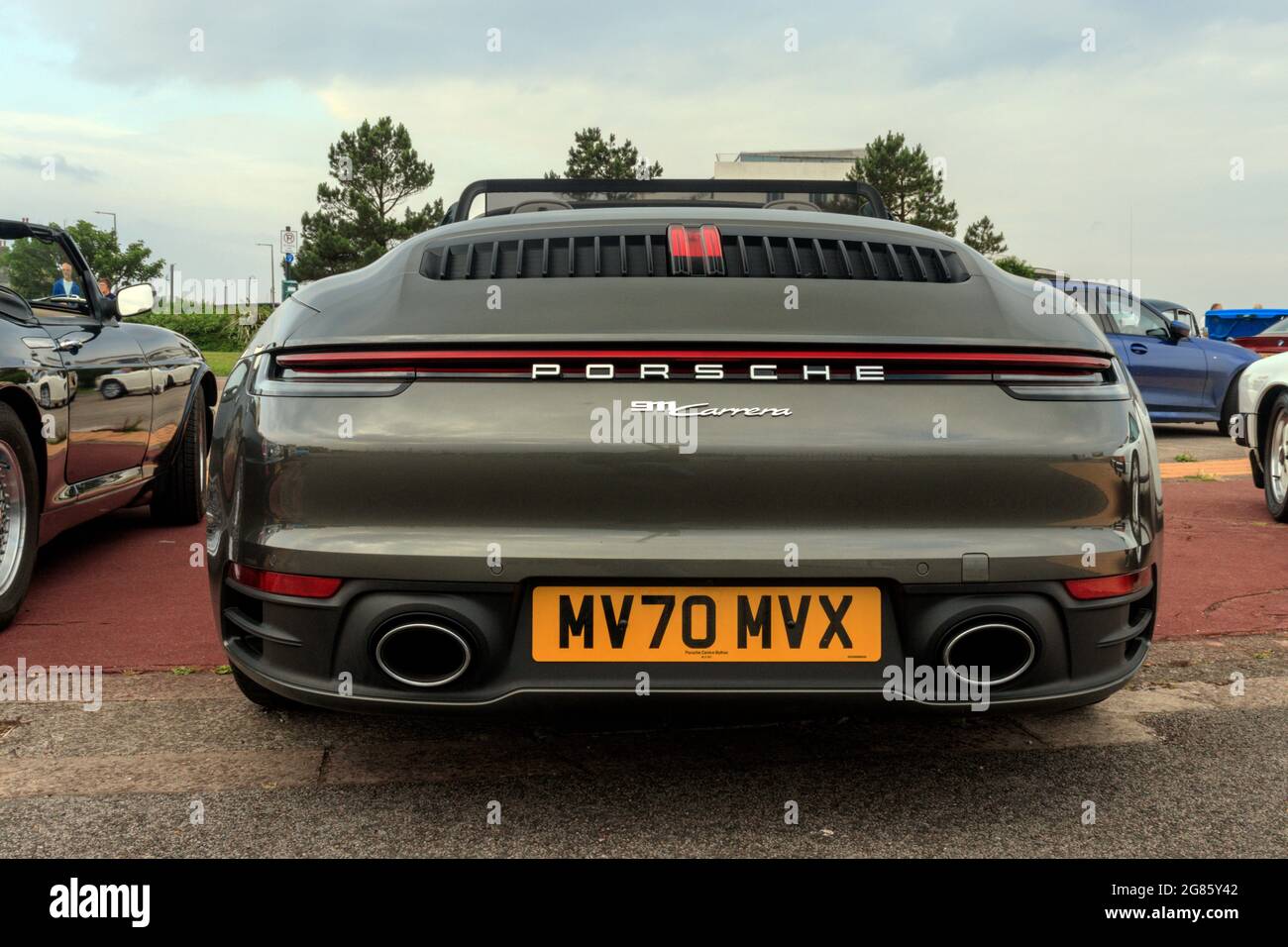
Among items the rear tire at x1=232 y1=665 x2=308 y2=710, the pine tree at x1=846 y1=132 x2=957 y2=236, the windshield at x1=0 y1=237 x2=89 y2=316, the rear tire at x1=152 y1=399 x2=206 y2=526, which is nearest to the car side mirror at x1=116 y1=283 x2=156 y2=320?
the windshield at x1=0 y1=237 x2=89 y2=316

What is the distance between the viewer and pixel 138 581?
5.06 m

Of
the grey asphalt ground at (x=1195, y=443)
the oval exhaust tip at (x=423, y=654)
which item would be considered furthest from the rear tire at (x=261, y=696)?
the grey asphalt ground at (x=1195, y=443)

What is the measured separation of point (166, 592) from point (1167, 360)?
34.4 ft

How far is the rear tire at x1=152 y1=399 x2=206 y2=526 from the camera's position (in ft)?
20.6

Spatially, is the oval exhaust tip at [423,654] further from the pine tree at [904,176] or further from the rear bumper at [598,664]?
the pine tree at [904,176]

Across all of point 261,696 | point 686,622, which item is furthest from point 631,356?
point 261,696

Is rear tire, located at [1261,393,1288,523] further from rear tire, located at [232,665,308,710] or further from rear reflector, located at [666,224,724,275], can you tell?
rear tire, located at [232,665,308,710]

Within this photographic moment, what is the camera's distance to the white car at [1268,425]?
265 inches

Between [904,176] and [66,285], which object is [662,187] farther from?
[904,176]

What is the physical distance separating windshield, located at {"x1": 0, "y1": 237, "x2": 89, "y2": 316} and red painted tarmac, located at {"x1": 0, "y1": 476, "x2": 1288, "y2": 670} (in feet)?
3.68

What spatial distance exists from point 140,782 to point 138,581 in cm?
245

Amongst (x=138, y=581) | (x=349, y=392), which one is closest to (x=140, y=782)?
(x=349, y=392)

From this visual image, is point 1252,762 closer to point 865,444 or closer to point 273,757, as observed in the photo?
point 865,444
